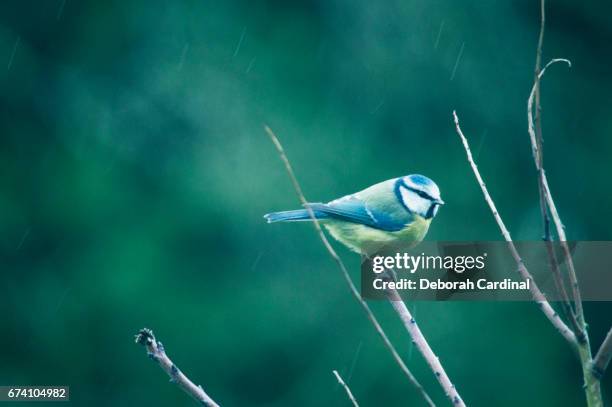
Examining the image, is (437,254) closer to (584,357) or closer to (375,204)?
(375,204)

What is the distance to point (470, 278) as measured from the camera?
148 cm

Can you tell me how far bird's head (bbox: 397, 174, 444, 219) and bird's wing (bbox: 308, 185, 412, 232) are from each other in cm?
2

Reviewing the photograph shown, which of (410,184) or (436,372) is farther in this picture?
(410,184)

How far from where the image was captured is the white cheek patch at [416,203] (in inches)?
70.1

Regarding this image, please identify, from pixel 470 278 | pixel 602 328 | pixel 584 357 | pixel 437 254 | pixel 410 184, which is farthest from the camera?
pixel 602 328

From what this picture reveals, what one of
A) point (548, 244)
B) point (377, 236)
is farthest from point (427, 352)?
point (377, 236)

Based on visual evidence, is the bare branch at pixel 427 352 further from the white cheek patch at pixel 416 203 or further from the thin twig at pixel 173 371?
the white cheek patch at pixel 416 203

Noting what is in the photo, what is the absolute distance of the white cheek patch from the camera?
5.84 ft

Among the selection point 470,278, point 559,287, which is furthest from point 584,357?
point 470,278

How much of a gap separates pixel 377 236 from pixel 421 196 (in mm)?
144

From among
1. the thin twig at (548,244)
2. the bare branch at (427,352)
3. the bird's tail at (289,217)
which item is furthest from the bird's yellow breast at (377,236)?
the thin twig at (548,244)

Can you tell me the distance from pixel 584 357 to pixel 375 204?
1.17 metres

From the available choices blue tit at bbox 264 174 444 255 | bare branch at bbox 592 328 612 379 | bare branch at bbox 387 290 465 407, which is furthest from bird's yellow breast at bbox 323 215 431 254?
bare branch at bbox 592 328 612 379

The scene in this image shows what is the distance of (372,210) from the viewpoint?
186 cm
